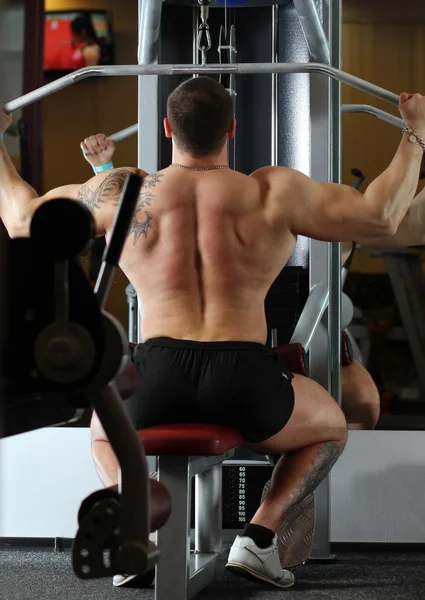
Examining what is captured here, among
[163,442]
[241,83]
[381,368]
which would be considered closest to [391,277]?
[381,368]

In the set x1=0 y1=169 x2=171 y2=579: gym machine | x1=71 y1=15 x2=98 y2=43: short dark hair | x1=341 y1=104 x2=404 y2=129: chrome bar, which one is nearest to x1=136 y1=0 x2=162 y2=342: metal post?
x1=341 y1=104 x2=404 y2=129: chrome bar

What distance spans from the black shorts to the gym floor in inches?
18.3

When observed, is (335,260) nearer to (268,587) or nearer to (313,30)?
(313,30)

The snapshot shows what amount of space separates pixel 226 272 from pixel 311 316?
64 cm

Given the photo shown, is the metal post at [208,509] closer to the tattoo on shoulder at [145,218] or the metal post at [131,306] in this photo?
the tattoo on shoulder at [145,218]

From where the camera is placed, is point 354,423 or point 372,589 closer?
point 372,589

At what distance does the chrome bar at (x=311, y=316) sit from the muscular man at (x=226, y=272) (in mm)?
368

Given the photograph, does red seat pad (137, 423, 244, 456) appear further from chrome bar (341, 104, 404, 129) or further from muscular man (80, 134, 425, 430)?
chrome bar (341, 104, 404, 129)

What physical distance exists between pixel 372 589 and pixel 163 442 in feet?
2.72

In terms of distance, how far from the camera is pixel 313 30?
2.74 meters

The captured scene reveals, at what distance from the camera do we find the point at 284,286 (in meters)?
3.34

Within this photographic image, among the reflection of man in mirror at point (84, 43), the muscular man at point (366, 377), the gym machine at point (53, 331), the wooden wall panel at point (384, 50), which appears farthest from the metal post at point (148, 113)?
the wooden wall panel at point (384, 50)

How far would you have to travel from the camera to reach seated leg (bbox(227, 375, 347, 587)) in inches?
88.7

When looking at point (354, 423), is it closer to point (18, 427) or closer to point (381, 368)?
point (18, 427)
